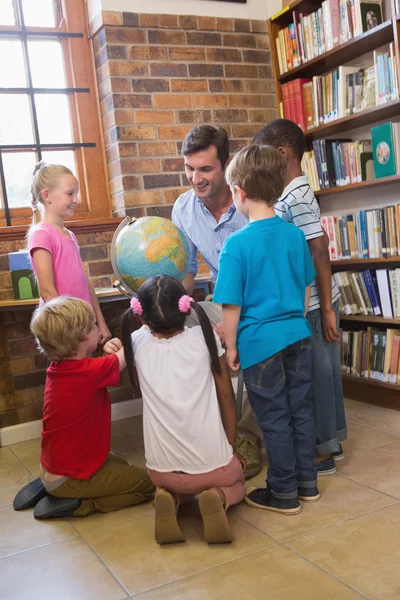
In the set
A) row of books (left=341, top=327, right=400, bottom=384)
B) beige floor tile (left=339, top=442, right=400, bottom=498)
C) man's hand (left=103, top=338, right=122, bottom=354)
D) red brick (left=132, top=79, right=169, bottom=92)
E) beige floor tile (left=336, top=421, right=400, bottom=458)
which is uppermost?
red brick (left=132, top=79, right=169, bottom=92)

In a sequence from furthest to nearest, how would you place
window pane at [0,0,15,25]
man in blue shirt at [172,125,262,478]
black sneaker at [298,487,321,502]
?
window pane at [0,0,15,25] → man in blue shirt at [172,125,262,478] → black sneaker at [298,487,321,502]

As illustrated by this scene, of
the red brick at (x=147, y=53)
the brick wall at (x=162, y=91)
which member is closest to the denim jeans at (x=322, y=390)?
the brick wall at (x=162, y=91)

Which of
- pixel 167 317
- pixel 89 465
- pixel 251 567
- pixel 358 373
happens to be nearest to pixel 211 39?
pixel 358 373

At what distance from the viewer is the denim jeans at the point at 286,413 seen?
2348 millimetres

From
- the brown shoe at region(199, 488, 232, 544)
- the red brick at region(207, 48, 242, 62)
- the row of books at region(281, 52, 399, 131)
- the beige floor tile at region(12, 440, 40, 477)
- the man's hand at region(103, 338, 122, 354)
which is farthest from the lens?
the red brick at region(207, 48, 242, 62)

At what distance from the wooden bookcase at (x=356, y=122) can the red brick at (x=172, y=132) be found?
28.1 inches

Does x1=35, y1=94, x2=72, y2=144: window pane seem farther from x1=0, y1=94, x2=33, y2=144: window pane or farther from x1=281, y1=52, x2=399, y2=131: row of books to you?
x1=281, y1=52, x2=399, y2=131: row of books

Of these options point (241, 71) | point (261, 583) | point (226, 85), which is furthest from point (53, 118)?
point (261, 583)

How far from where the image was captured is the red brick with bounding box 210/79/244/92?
Answer: 4.27m

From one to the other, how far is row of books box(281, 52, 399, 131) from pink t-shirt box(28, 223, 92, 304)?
1872mm

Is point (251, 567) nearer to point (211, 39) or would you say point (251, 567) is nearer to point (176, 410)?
point (176, 410)

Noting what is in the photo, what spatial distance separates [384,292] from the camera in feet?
12.0

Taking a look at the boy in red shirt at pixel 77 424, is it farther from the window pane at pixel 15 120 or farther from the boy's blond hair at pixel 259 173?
the window pane at pixel 15 120

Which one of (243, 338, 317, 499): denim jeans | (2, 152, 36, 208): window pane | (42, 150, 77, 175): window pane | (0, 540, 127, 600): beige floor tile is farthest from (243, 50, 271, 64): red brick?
(0, 540, 127, 600): beige floor tile
